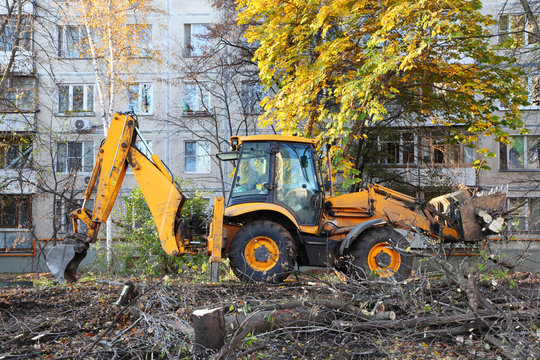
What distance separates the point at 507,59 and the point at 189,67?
12.7 metres

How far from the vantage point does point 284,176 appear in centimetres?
955

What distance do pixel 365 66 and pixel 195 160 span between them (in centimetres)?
1542

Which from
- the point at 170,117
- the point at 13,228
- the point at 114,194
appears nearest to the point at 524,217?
the point at 114,194

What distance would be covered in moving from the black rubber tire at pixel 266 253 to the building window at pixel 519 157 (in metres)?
→ 19.5

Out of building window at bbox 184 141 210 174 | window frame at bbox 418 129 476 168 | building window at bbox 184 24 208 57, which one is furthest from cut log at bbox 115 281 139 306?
building window at bbox 184 141 210 174

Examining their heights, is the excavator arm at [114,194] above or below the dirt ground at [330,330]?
above

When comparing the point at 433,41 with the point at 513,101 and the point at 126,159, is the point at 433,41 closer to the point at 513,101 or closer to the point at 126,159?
the point at 513,101

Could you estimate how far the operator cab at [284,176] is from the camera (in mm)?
9492

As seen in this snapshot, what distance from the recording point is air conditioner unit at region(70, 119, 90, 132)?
25648mm

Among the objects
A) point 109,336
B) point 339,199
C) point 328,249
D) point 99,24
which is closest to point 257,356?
point 109,336

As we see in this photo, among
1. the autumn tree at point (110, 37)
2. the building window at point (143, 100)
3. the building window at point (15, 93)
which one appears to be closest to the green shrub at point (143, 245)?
the building window at point (15, 93)

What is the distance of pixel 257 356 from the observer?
4566mm

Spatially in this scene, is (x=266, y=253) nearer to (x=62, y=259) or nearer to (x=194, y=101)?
(x=62, y=259)

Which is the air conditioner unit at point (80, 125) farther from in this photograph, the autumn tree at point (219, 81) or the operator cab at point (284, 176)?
the operator cab at point (284, 176)
